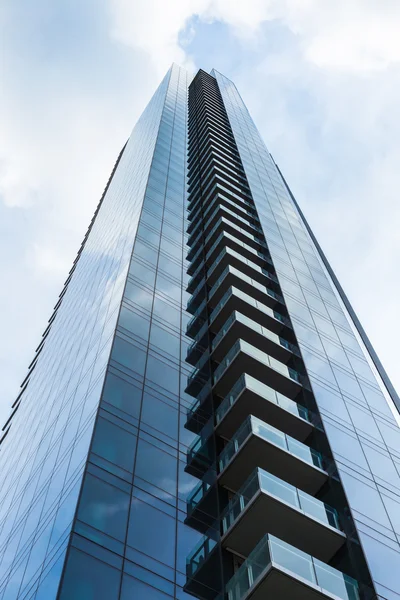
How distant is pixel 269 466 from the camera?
2161 centimetres

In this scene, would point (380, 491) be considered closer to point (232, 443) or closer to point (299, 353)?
point (232, 443)

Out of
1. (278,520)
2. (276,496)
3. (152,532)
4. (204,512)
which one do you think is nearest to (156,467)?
(204,512)

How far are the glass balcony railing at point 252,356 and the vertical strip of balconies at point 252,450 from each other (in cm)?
6

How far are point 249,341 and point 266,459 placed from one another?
7.79 metres

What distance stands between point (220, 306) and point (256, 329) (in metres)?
2.48

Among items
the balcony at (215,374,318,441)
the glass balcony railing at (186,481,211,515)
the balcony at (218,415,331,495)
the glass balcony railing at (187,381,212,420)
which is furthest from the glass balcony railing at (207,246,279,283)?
the glass balcony railing at (186,481,211,515)

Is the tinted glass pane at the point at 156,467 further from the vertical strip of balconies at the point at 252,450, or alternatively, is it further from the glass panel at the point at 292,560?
the glass panel at the point at 292,560

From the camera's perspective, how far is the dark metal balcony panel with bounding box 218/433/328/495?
2117 centimetres

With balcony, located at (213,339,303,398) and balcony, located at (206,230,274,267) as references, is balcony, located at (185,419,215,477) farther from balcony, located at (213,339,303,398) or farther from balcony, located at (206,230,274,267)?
balcony, located at (206,230,274,267)

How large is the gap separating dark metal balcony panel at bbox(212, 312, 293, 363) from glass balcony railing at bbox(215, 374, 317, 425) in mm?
3664

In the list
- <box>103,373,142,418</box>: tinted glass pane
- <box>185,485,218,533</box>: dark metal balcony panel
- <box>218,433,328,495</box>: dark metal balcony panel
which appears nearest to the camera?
<box>185,485,218,533</box>: dark metal balcony panel

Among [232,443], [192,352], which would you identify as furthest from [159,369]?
[232,443]

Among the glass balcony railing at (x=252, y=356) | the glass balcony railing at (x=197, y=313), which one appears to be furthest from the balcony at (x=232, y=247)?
the glass balcony railing at (x=252, y=356)

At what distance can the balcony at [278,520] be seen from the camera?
18875 millimetres
